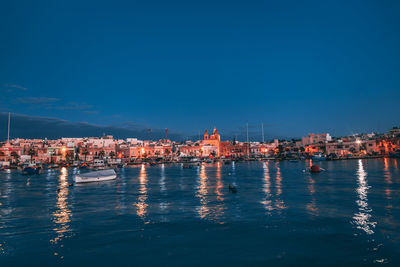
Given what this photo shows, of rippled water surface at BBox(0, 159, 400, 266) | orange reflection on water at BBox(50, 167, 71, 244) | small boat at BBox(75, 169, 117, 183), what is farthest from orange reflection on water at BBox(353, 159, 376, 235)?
small boat at BBox(75, 169, 117, 183)

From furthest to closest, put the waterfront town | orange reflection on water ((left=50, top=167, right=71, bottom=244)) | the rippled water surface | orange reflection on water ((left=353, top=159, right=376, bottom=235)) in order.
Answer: the waterfront town, orange reflection on water ((left=353, top=159, right=376, bottom=235)), orange reflection on water ((left=50, top=167, right=71, bottom=244)), the rippled water surface

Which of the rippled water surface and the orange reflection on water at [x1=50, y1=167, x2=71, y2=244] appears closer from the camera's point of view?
the rippled water surface

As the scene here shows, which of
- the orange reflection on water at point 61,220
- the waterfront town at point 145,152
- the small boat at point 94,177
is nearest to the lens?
the orange reflection on water at point 61,220

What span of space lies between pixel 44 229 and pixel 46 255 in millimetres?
4596

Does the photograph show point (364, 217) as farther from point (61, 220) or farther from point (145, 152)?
point (145, 152)

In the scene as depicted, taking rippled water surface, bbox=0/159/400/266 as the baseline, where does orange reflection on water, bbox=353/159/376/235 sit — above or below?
below

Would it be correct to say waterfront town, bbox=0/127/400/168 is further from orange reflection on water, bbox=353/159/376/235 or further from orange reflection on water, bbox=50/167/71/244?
orange reflection on water, bbox=353/159/376/235

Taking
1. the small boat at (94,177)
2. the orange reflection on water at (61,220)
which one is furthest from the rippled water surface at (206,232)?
the small boat at (94,177)

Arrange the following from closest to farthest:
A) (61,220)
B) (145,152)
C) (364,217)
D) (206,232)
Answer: (206,232) → (364,217) → (61,220) → (145,152)

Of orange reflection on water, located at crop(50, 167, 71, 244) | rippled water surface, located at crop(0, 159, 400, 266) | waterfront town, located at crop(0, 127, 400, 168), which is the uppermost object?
waterfront town, located at crop(0, 127, 400, 168)

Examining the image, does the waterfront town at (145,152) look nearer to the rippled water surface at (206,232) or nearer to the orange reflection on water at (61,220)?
the orange reflection on water at (61,220)

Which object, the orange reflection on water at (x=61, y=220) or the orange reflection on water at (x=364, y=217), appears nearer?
the orange reflection on water at (x=61, y=220)

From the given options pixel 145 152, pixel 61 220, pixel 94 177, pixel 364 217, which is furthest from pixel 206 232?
pixel 145 152

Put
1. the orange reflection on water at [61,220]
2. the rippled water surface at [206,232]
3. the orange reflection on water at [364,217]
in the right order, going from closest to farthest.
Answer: the rippled water surface at [206,232], the orange reflection on water at [61,220], the orange reflection on water at [364,217]
